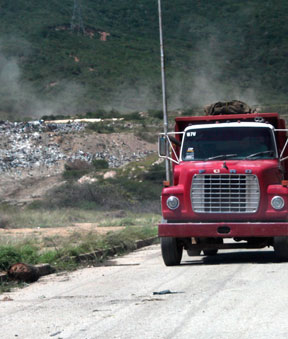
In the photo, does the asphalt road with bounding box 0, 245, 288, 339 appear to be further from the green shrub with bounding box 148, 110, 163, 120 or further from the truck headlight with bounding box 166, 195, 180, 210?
the green shrub with bounding box 148, 110, 163, 120

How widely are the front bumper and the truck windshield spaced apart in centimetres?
141

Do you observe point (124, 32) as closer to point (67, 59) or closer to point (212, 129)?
point (67, 59)

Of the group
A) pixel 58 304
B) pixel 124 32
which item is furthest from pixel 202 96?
pixel 58 304

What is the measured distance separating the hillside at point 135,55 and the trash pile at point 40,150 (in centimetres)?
1843

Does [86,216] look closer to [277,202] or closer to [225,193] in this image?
[225,193]

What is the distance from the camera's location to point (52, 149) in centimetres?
6162

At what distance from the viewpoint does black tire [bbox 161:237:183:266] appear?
1519 cm

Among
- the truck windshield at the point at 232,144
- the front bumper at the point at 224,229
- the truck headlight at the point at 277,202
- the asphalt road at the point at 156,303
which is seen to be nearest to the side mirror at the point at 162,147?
the truck windshield at the point at 232,144

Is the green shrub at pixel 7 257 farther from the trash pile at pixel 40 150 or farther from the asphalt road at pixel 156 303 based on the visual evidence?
the trash pile at pixel 40 150

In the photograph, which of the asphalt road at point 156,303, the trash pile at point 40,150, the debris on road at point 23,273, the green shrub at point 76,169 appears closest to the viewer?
the asphalt road at point 156,303

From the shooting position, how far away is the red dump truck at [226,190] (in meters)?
14.6

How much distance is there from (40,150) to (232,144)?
47.2 metres

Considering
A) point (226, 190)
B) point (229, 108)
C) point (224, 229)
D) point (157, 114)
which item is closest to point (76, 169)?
point (157, 114)

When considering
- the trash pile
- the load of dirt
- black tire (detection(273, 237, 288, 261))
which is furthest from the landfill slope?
black tire (detection(273, 237, 288, 261))
